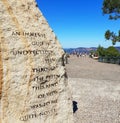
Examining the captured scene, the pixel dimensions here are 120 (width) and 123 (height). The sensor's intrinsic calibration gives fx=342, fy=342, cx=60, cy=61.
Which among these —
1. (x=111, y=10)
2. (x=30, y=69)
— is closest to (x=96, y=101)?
(x=30, y=69)

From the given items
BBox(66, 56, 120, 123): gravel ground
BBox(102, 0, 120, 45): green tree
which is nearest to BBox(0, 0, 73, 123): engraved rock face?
BBox(66, 56, 120, 123): gravel ground

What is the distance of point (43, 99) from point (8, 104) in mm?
582

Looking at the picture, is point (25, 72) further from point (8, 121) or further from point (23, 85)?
point (8, 121)

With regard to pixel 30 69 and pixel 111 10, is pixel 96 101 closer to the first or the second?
pixel 30 69

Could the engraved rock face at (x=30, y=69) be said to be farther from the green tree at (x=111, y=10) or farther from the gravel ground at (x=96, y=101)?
the green tree at (x=111, y=10)

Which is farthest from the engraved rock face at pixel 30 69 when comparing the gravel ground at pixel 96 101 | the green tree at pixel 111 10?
the green tree at pixel 111 10

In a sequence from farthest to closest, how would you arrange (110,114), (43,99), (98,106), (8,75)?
1. (98,106)
2. (110,114)
3. (43,99)
4. (8,75)

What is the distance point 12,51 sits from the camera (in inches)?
189

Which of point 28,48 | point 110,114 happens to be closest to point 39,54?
point 28,48

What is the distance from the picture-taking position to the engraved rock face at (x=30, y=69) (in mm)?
4789

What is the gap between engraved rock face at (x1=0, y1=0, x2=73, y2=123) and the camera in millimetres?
4789

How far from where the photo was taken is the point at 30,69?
16.2 ft

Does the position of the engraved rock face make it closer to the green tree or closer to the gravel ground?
the gravel ground

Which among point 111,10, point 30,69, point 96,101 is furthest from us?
point 111,10
